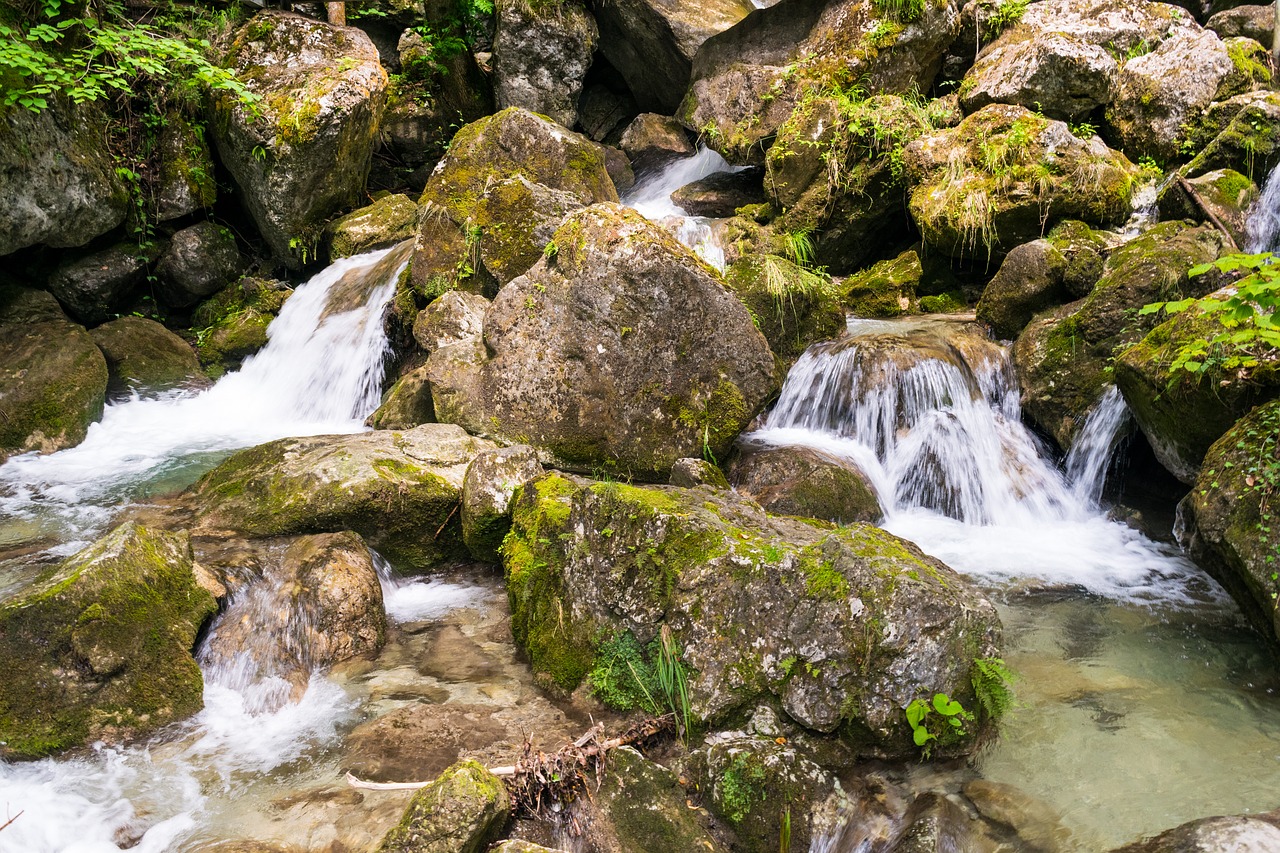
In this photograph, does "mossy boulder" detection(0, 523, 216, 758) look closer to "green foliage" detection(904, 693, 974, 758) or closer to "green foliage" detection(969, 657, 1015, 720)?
"green foliage" detection(904, 693, 974, 758)

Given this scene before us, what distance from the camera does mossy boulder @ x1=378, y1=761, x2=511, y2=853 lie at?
9.32ft

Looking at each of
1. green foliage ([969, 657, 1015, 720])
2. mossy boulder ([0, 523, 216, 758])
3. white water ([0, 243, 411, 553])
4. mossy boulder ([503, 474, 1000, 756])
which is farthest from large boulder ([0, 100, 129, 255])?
green foliage ([969, 657, 1015, 720])

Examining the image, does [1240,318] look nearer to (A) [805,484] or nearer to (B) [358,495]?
(A) [805,484]

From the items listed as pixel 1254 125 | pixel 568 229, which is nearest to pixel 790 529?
pixel 568 229

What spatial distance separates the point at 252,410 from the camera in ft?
29.7

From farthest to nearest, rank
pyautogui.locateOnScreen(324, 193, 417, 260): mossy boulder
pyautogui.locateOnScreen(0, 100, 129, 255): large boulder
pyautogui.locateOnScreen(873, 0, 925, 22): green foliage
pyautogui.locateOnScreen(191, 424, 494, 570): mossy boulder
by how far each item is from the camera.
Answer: pyautogui.locateOnScreen(873, 0, 925, 22): green foliage, pyautogui.locateOnScreen(324, 193, 417, 260): mossy boulder, pyautogui.locateOnScreen(0, 100, 129, 255): large boulder, pyautogui.locateOnScreen(191, 424, 494, 570): mossy boulder

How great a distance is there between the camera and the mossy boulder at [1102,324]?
6871 millimetres

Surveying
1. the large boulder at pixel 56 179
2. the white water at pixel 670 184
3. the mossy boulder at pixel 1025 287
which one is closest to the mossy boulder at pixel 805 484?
the mossy boulder at pixel 1025 287

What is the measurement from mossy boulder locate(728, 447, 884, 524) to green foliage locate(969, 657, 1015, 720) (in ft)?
8.68

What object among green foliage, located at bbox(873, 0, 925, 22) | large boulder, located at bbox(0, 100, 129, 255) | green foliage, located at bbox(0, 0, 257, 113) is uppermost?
green foliage, located at bbox(873, 0, 925, 22)

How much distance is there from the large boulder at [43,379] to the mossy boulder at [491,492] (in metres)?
5.16

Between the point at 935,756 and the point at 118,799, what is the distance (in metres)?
3.61

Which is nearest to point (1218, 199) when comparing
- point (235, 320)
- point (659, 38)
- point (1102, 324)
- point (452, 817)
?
point (1102, 324)

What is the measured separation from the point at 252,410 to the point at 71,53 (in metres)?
4.11
